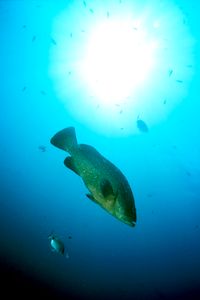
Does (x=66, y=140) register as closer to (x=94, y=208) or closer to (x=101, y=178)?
(x=101, y=178)

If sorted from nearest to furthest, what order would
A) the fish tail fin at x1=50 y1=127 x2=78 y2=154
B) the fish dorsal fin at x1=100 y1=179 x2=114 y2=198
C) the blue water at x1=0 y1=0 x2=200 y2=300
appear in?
the fish dorsal fin at x1=100 y1=179 x2=114 y2=198 < the fish tail fin at x1=50 y1=127 x2=78 y2=154 < the blue water at x1=0 y1=0 x2=200 y2=300

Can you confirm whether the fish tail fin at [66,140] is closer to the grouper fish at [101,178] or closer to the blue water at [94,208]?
the grouper fish at [101,178]

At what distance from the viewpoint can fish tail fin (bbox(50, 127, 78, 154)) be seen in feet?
6.05

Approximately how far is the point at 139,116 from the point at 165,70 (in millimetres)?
4390

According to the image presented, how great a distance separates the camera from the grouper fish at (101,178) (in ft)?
5.05

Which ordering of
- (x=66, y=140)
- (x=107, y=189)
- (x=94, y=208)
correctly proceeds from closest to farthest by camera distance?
(x=107, y=189) < (x=66, y=140) < (x=94, y=208)

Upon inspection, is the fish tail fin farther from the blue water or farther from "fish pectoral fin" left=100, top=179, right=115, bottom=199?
the blue water

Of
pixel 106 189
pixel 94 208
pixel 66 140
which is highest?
pixel 94 208

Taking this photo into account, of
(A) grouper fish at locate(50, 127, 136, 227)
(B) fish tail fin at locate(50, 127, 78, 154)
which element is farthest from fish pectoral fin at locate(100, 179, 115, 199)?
(B) fish tail fin at locate(50, 127, 78, 154)

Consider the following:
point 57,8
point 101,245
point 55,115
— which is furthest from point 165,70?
point 101,245

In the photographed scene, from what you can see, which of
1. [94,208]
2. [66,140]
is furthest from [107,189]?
[94,208]

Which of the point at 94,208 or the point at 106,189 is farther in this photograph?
the point at 94,208

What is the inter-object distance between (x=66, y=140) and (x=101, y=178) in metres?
0.39

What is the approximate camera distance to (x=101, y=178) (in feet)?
5.33
